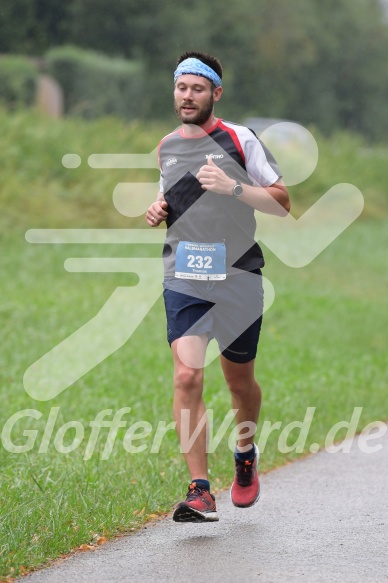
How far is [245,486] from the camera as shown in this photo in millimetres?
6457

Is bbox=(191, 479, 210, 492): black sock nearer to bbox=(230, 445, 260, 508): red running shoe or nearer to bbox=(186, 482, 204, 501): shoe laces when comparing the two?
bbox=(186, 482, 204, 501): shoe laces

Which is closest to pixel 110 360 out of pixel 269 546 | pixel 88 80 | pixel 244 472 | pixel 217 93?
pixel 244 472

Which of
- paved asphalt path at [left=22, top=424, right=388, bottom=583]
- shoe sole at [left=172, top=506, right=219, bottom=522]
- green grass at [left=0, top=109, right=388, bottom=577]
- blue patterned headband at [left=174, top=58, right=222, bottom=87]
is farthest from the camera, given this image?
green grass at [left=0, top=109, right=388, bottom=577]

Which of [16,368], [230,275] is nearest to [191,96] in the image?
[230,275]

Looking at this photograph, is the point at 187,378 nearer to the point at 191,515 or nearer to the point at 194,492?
the point at 194,492

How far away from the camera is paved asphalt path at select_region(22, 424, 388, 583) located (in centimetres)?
512

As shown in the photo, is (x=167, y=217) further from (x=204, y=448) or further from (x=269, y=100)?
(x=269, y=100)

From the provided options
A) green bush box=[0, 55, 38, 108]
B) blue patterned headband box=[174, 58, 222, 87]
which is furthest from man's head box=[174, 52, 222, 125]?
green bush box=[0, 55, 38, 108]

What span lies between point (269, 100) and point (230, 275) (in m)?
51.9

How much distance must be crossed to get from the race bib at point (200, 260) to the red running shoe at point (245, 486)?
1076 mm

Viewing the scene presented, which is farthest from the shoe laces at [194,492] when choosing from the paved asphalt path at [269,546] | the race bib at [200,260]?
the race bib at [200,260]

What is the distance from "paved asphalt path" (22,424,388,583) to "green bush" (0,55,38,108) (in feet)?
79.9

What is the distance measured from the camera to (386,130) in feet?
218

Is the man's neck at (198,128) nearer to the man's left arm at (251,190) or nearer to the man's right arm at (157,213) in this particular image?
the man's left arm at (251,190)
